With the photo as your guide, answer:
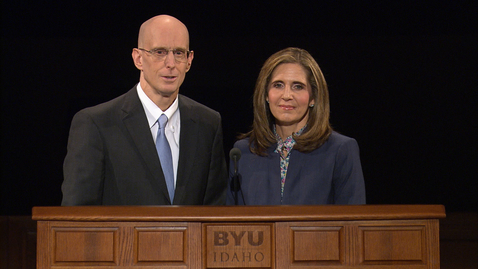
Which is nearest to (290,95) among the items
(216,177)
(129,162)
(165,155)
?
(216,177)

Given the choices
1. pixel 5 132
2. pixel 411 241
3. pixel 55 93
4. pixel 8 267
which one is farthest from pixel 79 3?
pixel 411 241

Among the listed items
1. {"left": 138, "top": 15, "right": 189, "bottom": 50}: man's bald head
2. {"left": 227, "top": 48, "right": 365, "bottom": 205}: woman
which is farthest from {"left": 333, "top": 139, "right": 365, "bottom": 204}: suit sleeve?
{"left": 138, "top": 15, "right": 189, "bottom": 50}: man's bald head

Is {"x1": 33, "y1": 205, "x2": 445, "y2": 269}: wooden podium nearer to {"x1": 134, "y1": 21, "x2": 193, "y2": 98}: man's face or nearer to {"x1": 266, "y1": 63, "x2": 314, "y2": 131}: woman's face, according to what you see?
{"x1": 266, "y1": 63, "x2": 314, "y2": 131}: woman's face

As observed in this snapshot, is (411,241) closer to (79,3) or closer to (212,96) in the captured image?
(212,96)

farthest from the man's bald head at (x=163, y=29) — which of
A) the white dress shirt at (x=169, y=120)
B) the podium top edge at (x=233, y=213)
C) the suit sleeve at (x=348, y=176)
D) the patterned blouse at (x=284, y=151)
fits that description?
the podium top edge at (x=233, y=213)

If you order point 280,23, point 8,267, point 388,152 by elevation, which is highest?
point 280,23

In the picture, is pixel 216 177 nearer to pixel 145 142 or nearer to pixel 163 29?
pixel 145 142

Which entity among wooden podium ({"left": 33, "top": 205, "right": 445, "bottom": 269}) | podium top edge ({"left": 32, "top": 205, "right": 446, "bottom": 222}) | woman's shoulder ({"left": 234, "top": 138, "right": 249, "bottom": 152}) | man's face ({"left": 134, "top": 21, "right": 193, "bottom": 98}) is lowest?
wooden podium ({"left": 33, "top": 205, "right": 445, "bottom": 269})

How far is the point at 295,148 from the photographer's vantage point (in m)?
2.38

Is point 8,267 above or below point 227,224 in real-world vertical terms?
below

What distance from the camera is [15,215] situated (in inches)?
149

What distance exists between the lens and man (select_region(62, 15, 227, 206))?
232 cm

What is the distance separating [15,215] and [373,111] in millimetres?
2495

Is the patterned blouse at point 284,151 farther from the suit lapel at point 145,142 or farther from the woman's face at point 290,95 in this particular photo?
the suit lapel at point 145,142
